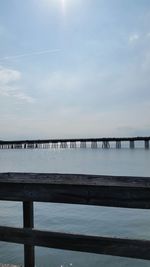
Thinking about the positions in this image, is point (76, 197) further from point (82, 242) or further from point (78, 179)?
point (82, 242)

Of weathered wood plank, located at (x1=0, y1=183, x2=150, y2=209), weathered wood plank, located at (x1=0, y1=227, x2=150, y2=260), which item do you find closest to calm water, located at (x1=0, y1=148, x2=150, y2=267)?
weathered wood plank, located at (x1=0, y1=227, x2=150, y2=260)

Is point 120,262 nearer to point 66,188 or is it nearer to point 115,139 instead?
point 66,188

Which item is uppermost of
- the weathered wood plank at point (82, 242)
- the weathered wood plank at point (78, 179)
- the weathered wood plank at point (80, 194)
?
the weathered wood plank at point (78, 179)

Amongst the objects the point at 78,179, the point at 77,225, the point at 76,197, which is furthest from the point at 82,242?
the point at 77,225

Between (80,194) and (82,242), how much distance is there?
491mm

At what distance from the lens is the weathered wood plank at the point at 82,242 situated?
3.22 metres

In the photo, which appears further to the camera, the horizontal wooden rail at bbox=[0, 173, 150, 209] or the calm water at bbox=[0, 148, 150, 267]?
the calm water at bbox=[0, 148, 150, 267]

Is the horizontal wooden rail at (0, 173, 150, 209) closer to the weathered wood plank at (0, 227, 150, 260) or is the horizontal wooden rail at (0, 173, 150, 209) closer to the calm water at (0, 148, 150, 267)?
the weathered wood plank at (0, 227, 150, 260)

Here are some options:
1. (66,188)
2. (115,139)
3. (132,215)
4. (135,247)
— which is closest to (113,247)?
(135,247)

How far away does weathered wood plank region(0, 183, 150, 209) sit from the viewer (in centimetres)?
318

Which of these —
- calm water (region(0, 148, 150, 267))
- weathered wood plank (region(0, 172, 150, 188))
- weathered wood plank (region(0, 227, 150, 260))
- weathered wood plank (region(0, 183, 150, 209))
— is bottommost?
calm water (region(0, 148, 150, 267))

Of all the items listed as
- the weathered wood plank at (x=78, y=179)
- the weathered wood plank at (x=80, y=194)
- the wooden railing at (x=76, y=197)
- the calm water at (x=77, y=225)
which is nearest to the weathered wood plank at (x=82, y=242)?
the wooden railing at (x=76, y=197)

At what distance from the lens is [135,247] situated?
322cm

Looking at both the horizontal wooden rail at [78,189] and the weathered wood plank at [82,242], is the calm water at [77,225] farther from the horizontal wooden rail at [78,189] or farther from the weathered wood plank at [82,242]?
the horizontal wooden rail at [78,189]
